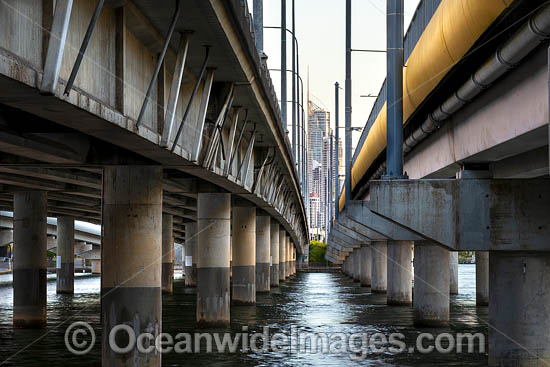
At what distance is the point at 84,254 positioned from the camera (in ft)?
371

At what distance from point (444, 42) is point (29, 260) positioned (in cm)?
2240

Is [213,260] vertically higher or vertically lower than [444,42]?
lower

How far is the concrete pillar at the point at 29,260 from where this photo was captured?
32094mm

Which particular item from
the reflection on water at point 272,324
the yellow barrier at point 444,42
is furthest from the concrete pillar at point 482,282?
the yellow barrier at point 444,42

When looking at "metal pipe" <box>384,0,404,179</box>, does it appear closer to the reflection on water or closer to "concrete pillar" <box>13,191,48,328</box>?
the reflection on water

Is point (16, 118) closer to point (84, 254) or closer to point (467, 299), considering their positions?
point (467, 299)

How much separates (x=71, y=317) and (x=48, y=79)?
2966 centimetres

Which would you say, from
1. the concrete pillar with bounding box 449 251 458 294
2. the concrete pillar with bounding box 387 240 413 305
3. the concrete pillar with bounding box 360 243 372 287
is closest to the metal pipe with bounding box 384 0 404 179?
the concrete pillar with bounding box 387 240 413 305

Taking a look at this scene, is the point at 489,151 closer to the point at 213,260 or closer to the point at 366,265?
the point at 213,260

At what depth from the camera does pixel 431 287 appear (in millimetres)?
33469

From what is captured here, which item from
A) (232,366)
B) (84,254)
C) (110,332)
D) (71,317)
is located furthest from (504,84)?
(84,254)

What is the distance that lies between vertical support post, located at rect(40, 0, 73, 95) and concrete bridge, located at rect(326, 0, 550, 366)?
551cm

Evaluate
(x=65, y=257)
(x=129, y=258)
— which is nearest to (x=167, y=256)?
(x=65, y=257)

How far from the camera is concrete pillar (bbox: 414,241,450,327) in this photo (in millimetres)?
33250
